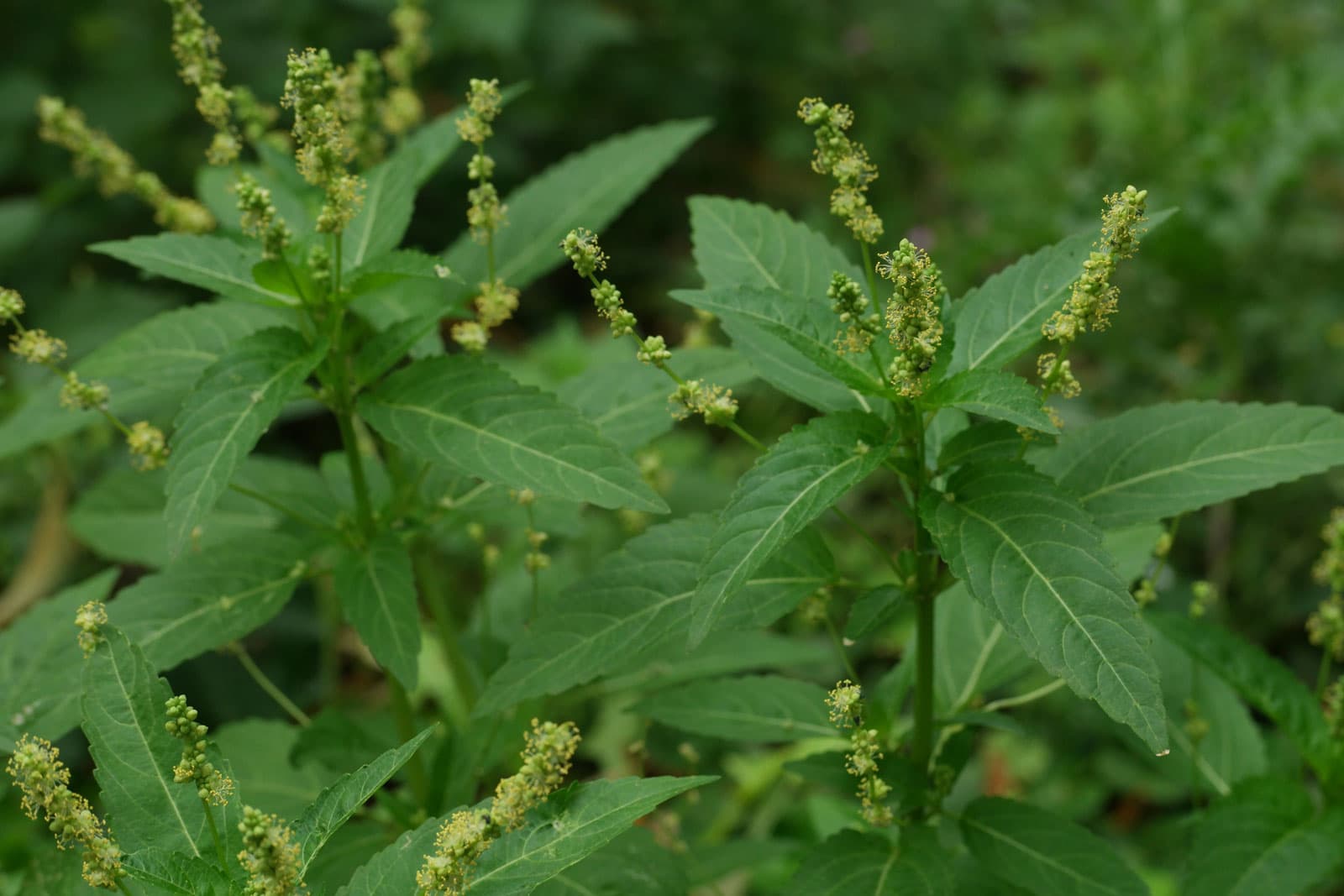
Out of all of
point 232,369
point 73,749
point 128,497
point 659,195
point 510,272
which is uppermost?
point 659,195

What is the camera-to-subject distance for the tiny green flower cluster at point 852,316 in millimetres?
1642

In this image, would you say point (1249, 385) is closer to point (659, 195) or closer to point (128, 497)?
point (659, 195)

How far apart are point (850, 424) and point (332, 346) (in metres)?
0.90

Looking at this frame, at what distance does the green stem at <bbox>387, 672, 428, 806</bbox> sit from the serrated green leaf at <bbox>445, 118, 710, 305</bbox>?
31.0 inches

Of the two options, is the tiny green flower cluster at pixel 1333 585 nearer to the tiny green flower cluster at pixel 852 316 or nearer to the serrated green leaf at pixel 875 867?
the serrated green leaf at pixel 875 867

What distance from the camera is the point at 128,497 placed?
284 cm

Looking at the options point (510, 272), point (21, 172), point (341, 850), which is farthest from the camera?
point (21, 172)

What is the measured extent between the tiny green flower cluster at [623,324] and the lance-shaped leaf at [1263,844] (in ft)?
3.83

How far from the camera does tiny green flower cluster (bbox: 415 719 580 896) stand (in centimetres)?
159

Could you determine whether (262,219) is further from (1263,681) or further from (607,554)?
(1263,681)

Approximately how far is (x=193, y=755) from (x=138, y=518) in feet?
4.39

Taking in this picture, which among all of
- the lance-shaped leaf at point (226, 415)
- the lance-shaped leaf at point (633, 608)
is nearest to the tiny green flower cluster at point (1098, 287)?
the lance-shaped leaf at point (633, 608)

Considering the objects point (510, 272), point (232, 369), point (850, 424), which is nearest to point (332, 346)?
point (232, 369)

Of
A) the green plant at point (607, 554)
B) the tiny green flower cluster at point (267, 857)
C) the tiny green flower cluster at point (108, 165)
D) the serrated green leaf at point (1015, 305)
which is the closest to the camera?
the tiny green flower cluster at point (267, 857)
